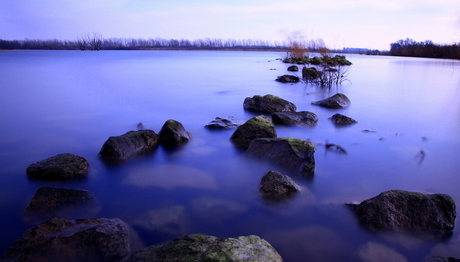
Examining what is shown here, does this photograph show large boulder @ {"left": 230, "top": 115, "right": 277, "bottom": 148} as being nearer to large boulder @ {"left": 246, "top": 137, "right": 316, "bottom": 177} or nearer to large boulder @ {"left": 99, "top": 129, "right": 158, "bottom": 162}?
large boulder @ {"left": 246, "top": 137, "right": 316, "bottom": 177}

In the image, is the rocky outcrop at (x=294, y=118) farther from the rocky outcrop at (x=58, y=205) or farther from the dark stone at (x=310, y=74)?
the dark stone at (x=310, y=74)

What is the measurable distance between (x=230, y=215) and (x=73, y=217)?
1.47 meters

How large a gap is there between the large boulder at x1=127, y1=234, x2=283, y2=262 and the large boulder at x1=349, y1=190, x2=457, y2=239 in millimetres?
1206

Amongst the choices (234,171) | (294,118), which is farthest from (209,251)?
(294,118)

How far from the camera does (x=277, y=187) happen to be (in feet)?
10.6

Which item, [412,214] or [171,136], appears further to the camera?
[171,136]

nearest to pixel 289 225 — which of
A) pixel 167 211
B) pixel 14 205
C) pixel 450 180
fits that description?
pixel 167 211

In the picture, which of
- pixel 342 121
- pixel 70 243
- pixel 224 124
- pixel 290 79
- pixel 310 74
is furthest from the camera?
pixel 290 79

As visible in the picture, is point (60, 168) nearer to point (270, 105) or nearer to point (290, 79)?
point (270, 105)

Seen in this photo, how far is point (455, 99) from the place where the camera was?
32.0 ft

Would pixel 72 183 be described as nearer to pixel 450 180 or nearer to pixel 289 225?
pixel 289 225

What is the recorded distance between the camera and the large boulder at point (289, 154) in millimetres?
3789

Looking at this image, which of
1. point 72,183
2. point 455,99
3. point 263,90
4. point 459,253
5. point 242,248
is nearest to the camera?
point 242,248

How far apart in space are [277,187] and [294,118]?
3.29 metres
